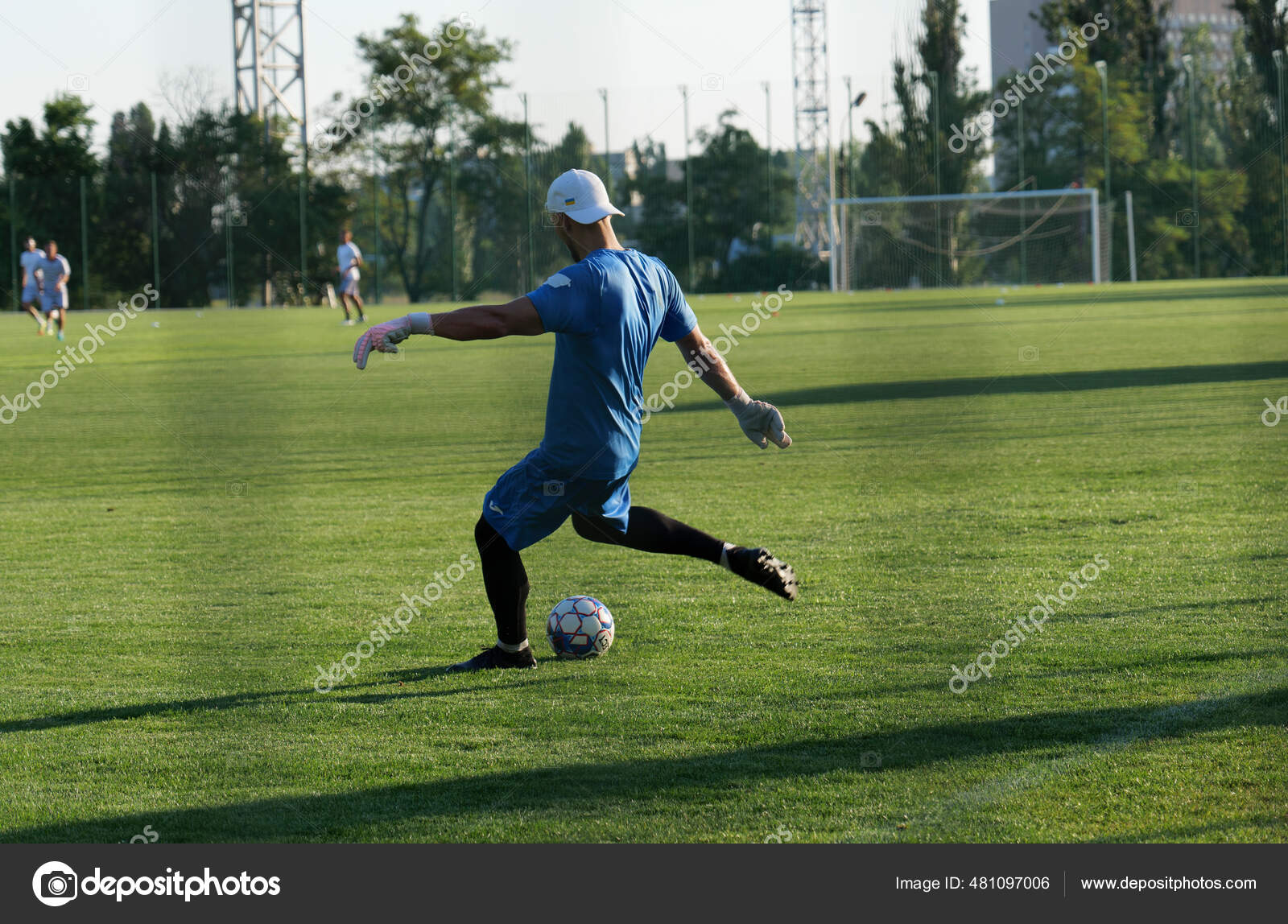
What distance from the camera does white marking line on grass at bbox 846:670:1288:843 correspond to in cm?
396

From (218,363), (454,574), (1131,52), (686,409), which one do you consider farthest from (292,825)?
(1131,52)

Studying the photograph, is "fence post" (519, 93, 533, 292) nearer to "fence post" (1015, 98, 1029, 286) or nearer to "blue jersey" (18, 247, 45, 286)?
"blue jersey" (18, 247, 45, 286)

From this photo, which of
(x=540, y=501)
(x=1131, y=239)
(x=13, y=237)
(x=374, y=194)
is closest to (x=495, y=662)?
(x=540, y=501)

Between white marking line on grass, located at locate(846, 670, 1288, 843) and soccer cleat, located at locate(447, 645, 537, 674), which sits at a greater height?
soccer cleat, located at locate(447, 645, 537, 674)

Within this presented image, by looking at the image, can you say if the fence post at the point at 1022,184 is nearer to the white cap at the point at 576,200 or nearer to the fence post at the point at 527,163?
the fence post at the point at 527,163

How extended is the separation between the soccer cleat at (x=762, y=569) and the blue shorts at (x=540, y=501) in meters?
0.52

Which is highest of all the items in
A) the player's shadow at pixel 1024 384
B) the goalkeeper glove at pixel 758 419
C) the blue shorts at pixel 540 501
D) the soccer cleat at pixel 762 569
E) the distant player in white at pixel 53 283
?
the distant player in white at pixel 53 283

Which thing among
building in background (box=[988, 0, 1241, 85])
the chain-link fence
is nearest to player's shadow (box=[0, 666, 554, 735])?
the chain-link fence

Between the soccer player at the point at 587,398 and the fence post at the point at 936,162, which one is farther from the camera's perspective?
the fence post at the point at 936,162

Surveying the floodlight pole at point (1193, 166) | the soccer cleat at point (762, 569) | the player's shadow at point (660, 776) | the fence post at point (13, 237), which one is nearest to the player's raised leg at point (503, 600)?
the soccer cleat at point (762, 569)

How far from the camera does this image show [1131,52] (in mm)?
47500

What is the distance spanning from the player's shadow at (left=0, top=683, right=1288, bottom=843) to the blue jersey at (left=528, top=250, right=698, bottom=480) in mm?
1326

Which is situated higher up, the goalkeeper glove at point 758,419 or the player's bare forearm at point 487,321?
the player's bare forearm at point 487,321

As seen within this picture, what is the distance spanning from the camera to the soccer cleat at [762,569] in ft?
18.5
